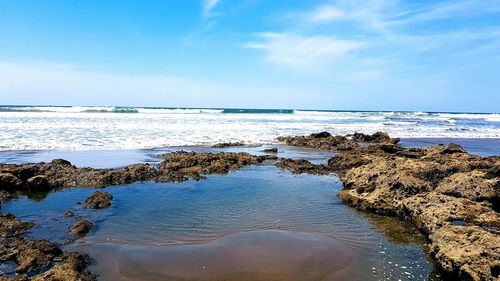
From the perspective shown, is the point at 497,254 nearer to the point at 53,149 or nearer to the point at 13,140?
the point at 53,149

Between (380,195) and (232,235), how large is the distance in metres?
3.78

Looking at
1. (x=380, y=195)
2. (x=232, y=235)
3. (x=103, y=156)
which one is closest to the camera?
(x=232, y=235)

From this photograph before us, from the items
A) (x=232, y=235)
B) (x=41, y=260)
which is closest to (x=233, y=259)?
(x=232, y=235)

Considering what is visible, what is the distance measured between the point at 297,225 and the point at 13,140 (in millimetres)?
18729

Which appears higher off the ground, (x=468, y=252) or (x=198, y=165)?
(x=468, y=252)

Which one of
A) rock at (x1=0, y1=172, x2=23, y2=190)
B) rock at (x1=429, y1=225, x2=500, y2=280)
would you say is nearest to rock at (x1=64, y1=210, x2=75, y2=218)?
rock at (x1=0, y1=172, x2=23, y2=190)

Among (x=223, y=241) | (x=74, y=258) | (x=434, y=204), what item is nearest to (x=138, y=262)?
(x=74, y=258)

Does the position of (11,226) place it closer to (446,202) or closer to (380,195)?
(380,195)

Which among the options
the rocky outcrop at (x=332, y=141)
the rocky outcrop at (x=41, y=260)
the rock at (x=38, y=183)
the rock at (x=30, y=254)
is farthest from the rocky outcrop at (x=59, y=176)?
the rocky outcrop at (x=332, y=141)

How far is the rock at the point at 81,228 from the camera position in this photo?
6.60 metres

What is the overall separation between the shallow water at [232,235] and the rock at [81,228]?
0.19m

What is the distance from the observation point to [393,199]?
26.9 ft

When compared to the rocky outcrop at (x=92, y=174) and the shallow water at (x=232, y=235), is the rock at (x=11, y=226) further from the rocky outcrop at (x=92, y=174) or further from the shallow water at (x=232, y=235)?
the rocky outcrop at (x=92, y=174)

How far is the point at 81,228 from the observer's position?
670cm
